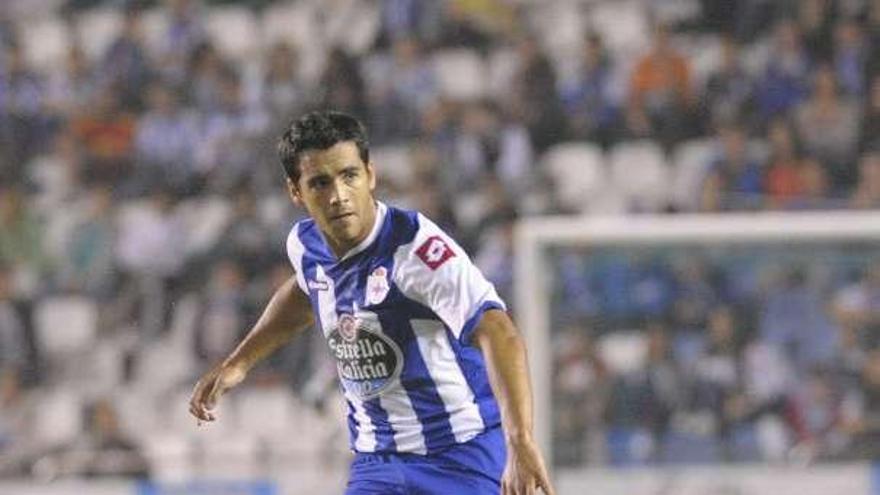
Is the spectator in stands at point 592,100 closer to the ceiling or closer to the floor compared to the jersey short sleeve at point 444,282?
closer to the ceiling

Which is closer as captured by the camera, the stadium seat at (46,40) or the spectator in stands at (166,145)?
the spectator in stands at (166,145)

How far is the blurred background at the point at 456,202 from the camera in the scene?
8.62 metres

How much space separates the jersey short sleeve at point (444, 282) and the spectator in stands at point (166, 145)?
25.5ft

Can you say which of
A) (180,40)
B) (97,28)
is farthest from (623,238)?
(97,28)

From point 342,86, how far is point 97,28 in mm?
2487

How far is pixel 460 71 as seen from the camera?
1271 centimetres

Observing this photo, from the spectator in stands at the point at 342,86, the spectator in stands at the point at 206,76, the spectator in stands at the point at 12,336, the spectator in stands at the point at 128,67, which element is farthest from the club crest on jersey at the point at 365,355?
the spectator in stands at the point at 128,67

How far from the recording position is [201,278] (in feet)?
37.3

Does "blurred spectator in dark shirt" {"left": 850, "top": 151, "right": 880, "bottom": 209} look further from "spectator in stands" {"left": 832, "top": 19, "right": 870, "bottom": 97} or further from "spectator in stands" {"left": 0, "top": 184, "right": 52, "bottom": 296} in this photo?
"spectator in stands" {"left": 0, "top": 184, "right": 52, "bottom": 296}

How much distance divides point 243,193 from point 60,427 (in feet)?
5.75

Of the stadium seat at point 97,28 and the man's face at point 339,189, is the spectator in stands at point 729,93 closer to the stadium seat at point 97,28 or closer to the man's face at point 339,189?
the stadium seat at point 97,28

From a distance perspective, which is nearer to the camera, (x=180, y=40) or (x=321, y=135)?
(x=321, y=135)

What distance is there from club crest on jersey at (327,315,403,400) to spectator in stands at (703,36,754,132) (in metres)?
7.27

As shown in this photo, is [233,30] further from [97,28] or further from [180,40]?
[97,28]
